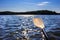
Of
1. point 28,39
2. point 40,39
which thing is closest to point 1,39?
point 28,39

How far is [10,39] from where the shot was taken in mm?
12852

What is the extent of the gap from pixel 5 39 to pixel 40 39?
288 cm

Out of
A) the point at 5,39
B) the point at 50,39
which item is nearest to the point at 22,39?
the point at 5,39

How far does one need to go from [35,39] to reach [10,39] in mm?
2065

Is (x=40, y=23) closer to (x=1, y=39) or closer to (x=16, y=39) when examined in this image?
(x=16, y=39)

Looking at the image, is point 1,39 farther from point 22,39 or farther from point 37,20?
point 37,20

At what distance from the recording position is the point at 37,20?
13.3m

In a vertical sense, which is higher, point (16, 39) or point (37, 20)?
point (37, 20)

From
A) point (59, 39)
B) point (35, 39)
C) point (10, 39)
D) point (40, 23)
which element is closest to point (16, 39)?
point (10, 39)

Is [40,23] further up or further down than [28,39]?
further up

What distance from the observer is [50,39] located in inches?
517

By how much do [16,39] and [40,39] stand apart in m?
1.99

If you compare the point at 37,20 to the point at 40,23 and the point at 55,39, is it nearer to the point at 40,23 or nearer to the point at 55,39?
the point at 40,23

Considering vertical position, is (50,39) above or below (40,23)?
below
